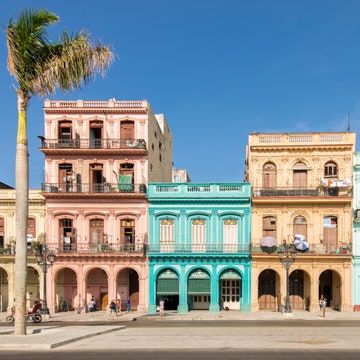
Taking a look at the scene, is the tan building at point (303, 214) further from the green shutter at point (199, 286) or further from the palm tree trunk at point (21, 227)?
the palm tree trunk at point (21, 227)

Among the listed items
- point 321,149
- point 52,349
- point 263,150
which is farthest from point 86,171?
point 52,349

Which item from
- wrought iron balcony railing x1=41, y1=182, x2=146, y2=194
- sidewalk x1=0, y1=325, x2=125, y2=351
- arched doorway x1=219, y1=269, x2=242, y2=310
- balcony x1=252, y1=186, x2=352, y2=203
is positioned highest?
wrought iron balcony railing x1=41, y1=182, x2=146, y2=194

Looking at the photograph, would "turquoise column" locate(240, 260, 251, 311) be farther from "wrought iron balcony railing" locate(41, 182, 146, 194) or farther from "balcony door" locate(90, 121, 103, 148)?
"balcony door" locate(90, 121, 103, 148)

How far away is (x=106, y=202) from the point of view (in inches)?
1757

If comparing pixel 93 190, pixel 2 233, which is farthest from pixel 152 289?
pixel 2 233

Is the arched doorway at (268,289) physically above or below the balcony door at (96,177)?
below

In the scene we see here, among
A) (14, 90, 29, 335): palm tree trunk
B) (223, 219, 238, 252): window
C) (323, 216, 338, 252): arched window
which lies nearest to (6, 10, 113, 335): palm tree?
(14, 90, 29, 335): palm tree trunk

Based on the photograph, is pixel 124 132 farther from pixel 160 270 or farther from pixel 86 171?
pixel 160 270

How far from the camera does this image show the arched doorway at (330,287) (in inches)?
1736

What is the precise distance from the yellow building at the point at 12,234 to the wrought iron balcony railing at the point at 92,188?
5.58 ft

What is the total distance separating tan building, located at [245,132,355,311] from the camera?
42938mm

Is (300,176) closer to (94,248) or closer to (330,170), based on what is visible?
(330,170)

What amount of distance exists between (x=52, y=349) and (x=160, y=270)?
24.8 metres

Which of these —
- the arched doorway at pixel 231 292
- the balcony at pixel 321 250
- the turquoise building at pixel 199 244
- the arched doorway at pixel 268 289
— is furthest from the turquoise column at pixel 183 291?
the arched doorway at pixel 268 289
